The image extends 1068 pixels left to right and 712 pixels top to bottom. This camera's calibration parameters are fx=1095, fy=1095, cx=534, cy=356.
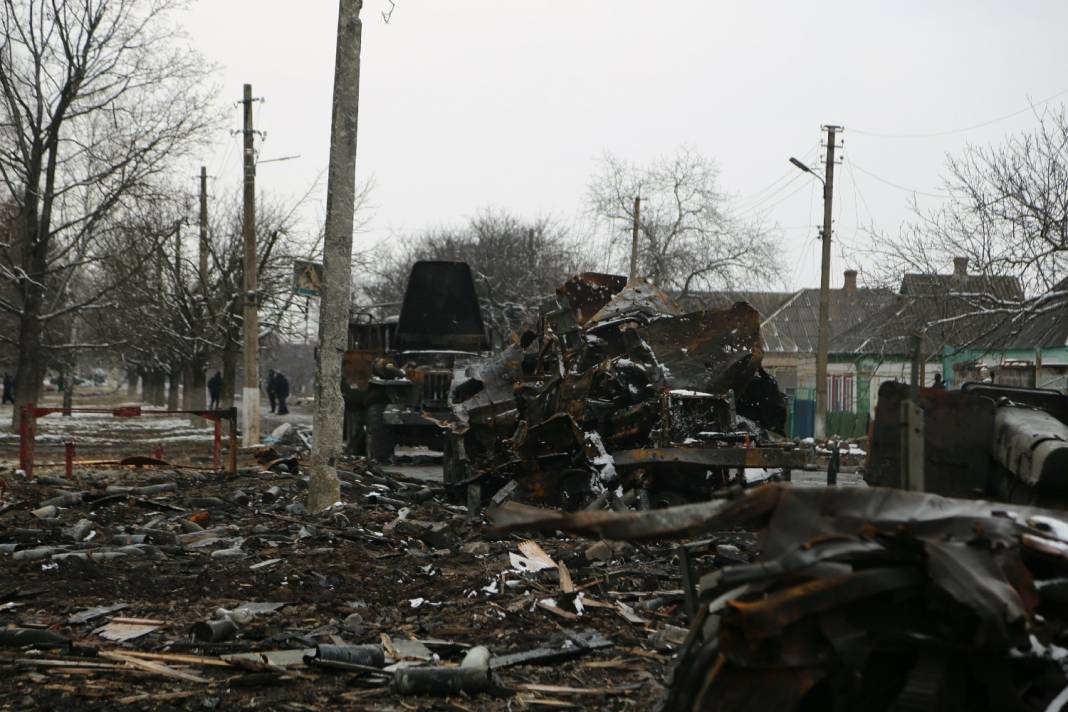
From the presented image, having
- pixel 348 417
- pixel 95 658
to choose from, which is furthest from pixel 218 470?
pixel 95 658

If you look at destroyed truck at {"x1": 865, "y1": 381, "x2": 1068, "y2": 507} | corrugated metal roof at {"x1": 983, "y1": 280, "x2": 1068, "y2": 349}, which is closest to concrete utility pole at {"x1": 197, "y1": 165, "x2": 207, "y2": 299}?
corrugated metal roof at {"x1": 983, "y1": 280, "x2": 1068, "y2": 349}

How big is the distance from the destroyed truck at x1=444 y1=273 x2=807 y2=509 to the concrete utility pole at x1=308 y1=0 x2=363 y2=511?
1803 millimetres

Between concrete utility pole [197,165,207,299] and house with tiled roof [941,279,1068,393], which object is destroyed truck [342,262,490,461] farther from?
concrete utility pole [197,165,207,299]

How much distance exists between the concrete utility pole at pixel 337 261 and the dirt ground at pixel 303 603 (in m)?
0.55

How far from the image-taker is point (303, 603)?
266 inches

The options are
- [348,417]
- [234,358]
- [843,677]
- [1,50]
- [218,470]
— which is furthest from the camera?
[234,358]

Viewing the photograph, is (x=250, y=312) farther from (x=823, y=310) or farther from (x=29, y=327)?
(x=823, y=310)


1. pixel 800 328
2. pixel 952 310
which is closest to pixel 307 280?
pixel 952 310

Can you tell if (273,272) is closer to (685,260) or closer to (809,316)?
(685,260)

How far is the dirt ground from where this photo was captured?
4918 mm

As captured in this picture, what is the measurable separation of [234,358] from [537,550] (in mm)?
25520

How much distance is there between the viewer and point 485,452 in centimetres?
1249

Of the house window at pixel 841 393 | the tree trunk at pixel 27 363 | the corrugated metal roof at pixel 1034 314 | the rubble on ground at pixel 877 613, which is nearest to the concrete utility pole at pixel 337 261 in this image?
the rubble on ground at pixel 877 613

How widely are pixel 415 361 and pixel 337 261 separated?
777 cm
